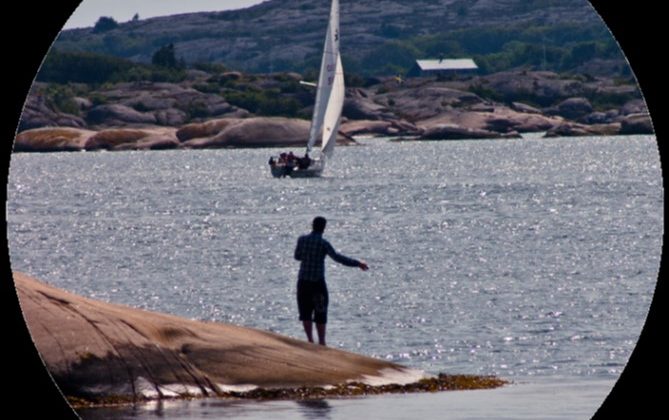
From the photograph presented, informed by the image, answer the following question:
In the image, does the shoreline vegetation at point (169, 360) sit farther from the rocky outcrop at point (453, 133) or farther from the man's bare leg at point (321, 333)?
the rocky outcrop at point (453, 133)

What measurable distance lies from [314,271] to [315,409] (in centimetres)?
355

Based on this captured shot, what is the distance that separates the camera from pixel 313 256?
21625 millimetres

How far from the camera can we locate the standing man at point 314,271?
21531mm

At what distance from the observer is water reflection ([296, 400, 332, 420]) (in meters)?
17.8

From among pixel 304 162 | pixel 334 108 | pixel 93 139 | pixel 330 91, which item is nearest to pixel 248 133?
pixel 93 139

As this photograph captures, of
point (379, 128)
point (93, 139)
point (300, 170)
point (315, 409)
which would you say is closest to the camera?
point (315, 409)

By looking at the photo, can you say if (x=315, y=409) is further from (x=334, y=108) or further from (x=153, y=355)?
(x=334, y=108)

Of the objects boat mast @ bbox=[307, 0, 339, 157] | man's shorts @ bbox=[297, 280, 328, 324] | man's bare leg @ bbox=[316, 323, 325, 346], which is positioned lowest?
man's bare leg @ bbox=[316, 323, 325, 346]

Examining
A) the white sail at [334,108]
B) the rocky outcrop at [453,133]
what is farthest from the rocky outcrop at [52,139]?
the white sail at [334,108]

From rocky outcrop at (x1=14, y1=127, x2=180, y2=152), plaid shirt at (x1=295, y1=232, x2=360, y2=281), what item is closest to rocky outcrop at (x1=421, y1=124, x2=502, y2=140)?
rocky outcrop at (x1=14, y1=127, x2=180, y2=152)

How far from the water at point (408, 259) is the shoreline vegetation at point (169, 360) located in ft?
1.96

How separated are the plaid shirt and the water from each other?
2302 millimetres

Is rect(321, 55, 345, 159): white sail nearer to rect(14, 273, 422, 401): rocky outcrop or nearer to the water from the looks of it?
the water

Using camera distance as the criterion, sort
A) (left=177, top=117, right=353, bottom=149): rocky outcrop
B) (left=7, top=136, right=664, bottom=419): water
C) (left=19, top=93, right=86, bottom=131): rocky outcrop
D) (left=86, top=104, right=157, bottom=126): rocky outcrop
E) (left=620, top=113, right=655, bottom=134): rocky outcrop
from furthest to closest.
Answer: (left=620, top=113, right=655, bottom=134): rocky outcrop, (left=19, top=93, right=86, bottom=131): rocky outcrop, (left=86, top=104, right=157, bottom=126): rocky outcrop, (left=177, top=117, right=353, bottom=149): rocky outcrop, (left=7, top=136, right=664, bottom=419): water
